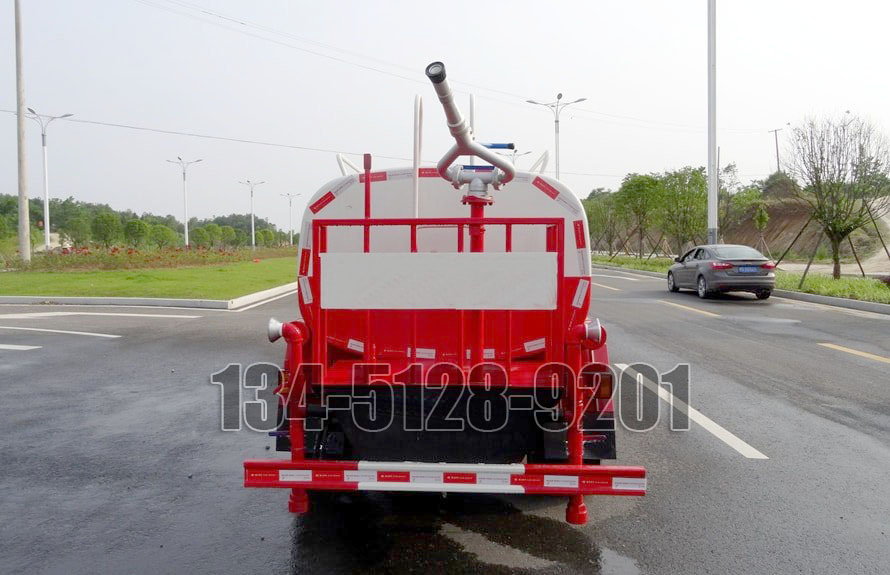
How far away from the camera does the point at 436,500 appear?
4.39m

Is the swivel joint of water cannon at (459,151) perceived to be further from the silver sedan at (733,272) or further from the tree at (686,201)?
the tree at (686,201)

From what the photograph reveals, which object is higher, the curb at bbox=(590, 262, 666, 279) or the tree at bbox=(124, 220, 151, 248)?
the tree at bbox=(124, 220, 151, 248)

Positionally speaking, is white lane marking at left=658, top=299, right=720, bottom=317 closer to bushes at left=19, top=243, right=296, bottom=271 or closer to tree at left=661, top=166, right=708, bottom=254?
tree at left=661, top=166, right=708, bottom=254

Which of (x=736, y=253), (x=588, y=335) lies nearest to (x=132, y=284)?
(x=736, y=253)

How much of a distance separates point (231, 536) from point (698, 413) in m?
4.43

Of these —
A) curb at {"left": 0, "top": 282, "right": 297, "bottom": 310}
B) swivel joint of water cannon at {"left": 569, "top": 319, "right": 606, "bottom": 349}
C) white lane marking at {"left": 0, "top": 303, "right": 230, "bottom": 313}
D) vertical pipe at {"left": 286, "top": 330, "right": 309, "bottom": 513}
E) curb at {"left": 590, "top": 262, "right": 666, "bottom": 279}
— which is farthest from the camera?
curb at {"left": 590, "top": 262, "right": 666, "bottom": 279}

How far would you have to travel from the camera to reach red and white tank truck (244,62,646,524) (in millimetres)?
3328

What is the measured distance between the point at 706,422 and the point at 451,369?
351 centimetres

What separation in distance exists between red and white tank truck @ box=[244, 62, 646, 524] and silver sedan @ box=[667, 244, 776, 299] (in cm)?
1491

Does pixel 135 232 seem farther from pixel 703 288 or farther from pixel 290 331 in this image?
pixel 290 331

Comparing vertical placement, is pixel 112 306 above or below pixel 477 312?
below

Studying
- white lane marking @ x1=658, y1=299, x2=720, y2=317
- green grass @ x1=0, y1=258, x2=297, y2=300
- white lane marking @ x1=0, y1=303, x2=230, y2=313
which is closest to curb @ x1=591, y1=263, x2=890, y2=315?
white lane marking @ x1=658, y1=299, x2=720, y2=317

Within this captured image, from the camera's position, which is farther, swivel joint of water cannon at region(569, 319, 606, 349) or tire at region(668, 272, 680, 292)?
tire at region(668, 272, 680, 292)

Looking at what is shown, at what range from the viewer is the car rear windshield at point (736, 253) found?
59.1ft
